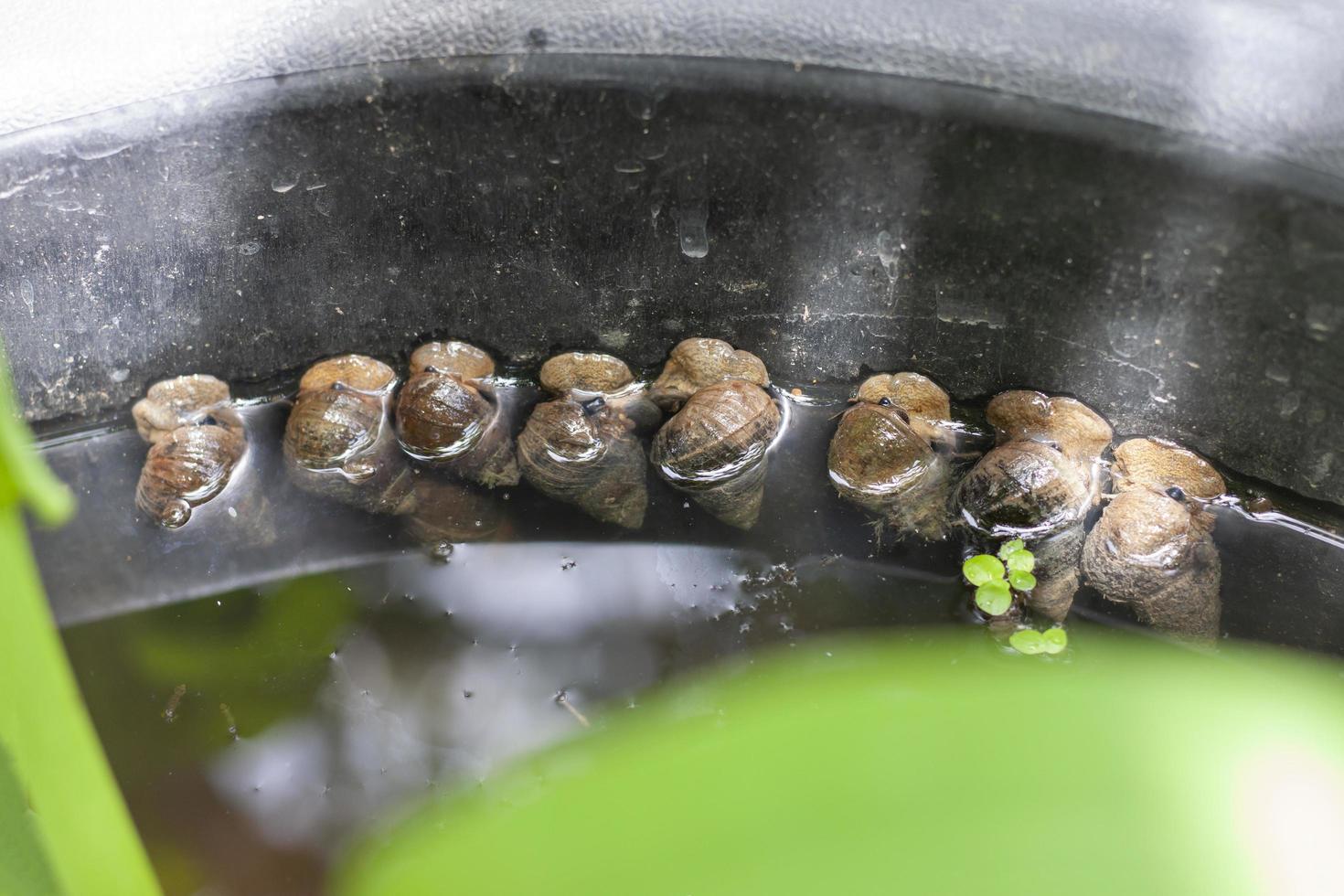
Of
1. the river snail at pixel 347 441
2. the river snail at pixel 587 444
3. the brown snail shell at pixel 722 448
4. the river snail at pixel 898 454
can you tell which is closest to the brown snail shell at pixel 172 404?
the river snail at pixel 347 441

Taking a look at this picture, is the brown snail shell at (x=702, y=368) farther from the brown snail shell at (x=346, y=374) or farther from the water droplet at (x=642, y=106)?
the brown snail shell at (x=346, y=374)

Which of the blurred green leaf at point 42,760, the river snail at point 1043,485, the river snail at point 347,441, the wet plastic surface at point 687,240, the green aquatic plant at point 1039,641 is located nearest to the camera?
the blurred green leaf at point 42,760

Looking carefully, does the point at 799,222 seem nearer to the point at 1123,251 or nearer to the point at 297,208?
the point at 1123,251

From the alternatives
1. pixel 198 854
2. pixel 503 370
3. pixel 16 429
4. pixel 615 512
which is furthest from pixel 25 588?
pixel 503 370

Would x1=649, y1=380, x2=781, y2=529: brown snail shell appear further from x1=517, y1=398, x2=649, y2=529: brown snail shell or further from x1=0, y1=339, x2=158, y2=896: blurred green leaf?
x1=0, y1=339, x2=158, y2=896: blurred green leaf

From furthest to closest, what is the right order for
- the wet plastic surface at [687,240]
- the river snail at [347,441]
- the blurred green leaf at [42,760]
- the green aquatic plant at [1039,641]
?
the river snail at [347,441], the green aquatic plant at [1039,641], the wet plastic surface at [687,240], the blurred green leaf at [42,760]

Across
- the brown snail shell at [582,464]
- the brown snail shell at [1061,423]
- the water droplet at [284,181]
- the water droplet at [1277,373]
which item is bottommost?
the brown snail shell at [582,464]

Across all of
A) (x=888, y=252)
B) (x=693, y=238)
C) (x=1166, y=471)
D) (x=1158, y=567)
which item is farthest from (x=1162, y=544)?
(x=693, y=238)
